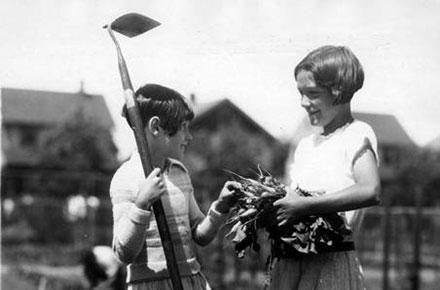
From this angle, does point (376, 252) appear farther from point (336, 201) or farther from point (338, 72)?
point (336, 201)

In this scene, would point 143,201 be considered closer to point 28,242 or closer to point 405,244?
point 405,244

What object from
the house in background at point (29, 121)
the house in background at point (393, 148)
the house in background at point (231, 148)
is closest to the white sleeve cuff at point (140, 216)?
the house in background at point (231, 148)

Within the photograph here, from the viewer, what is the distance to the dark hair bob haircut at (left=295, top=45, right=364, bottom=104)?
3.32 m

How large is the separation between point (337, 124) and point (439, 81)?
3.18m

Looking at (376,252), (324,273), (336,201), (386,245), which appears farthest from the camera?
(376,252)

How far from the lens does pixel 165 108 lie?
3586 millimetres

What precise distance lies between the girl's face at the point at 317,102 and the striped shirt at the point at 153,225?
61 centimetres

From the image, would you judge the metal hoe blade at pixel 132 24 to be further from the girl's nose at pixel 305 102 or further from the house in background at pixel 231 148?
the house in background at pixel 231 148

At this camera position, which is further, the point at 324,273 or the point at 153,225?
the point at 153,225

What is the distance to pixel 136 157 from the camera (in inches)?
144

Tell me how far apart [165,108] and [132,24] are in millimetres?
479

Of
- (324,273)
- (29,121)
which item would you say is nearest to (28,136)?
(29,121)

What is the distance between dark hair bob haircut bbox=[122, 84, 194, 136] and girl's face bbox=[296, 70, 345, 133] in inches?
21.6

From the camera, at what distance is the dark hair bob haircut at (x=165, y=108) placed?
3.59 meters
